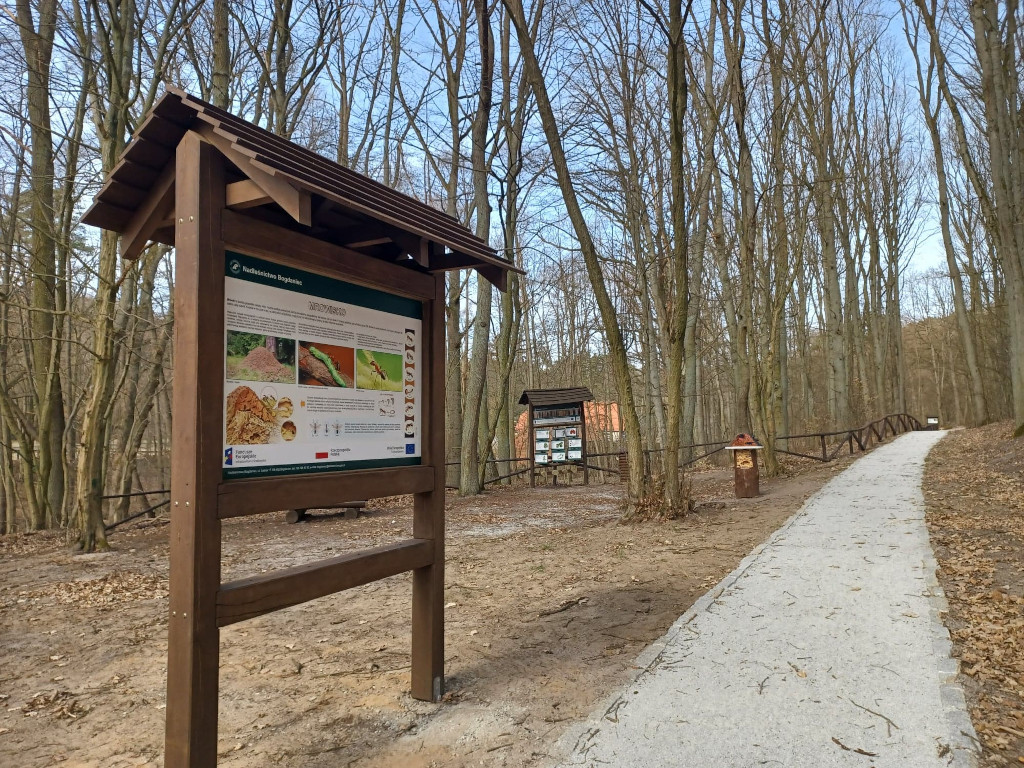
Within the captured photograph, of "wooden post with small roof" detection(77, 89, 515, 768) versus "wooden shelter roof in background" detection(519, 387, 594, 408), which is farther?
"wooden shelter roof in background" detection(519, 387, 594, 408)

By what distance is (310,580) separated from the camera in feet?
10.1

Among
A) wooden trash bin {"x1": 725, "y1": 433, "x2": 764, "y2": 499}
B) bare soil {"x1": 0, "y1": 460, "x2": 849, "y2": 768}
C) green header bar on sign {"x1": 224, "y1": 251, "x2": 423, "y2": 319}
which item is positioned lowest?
bare soil {"x1": 0, "y1": 460, "x2": 849, "y2": 768}

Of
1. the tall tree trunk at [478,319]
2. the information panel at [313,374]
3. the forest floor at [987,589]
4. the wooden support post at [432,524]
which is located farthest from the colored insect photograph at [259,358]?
the tall tree trunk at [478,319]

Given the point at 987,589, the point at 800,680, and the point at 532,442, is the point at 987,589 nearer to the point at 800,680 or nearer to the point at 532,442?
the point at 800,680

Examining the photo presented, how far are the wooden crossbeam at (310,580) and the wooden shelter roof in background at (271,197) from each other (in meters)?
1.58

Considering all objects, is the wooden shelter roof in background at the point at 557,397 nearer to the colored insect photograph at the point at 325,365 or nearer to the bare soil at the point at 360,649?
the bare soil at the point at 360,649

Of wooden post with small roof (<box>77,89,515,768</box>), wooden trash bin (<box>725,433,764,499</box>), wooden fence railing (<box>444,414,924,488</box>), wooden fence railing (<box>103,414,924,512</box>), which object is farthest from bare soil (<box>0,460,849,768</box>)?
wooden fence railing (<box>103,414,924,512</box>)

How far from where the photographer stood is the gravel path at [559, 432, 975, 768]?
2854mm

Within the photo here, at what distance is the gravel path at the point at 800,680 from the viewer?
2.85 metres

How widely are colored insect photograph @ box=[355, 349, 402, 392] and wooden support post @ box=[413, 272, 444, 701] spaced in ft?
0.78

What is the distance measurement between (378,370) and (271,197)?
112 centimetres

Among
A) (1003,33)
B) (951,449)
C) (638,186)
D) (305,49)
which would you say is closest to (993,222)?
(1003,33)

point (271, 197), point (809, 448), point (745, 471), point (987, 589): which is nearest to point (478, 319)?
point (745, 471)

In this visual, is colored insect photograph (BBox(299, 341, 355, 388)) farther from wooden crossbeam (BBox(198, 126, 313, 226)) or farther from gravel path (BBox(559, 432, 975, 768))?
gravel path (BBox(559, 432, 975, 768))
